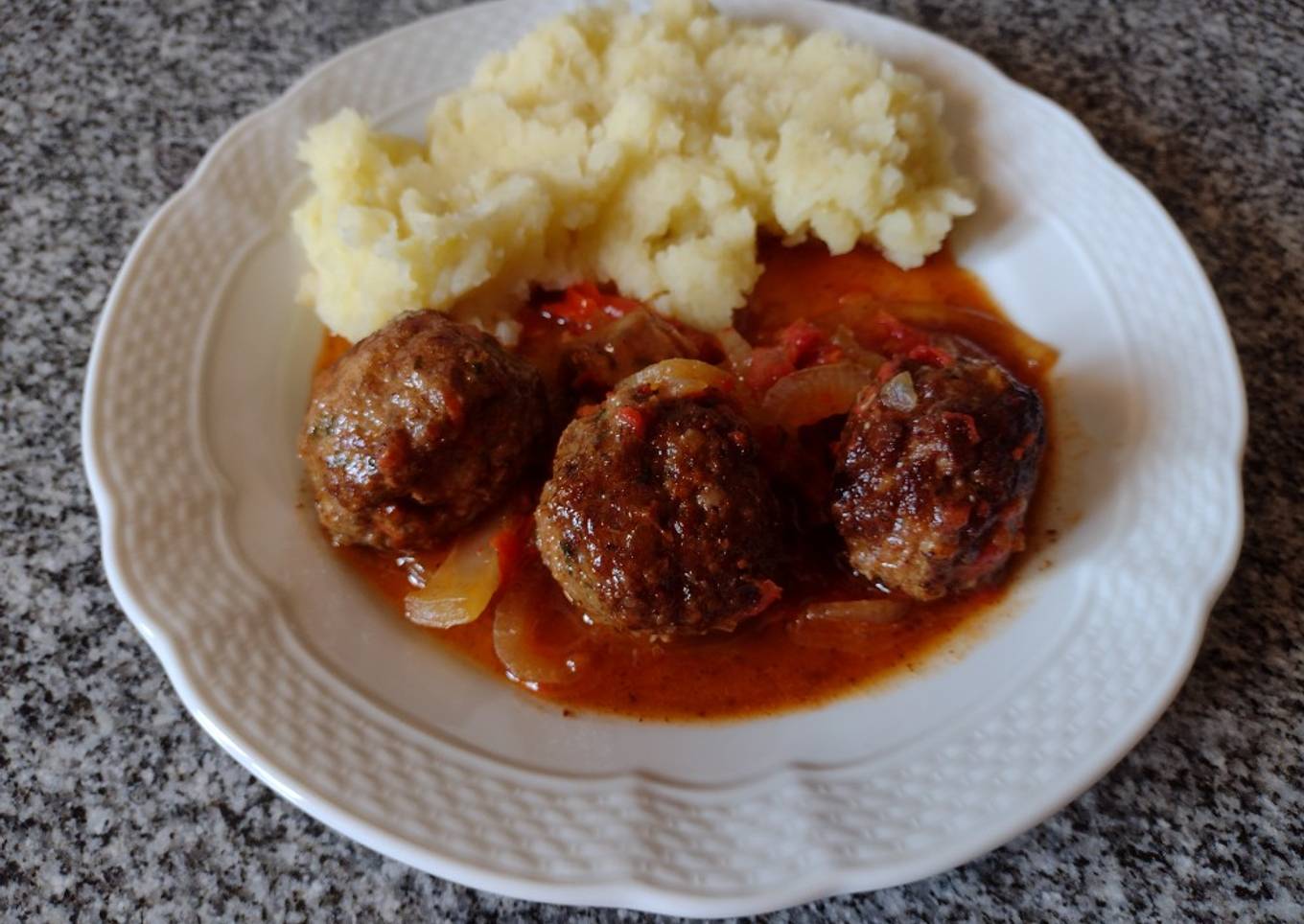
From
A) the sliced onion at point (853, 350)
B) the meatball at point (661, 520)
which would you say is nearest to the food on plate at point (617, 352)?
the sliced onion at point (853, 350)

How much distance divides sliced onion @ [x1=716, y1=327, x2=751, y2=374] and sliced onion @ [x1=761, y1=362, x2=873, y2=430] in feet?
0.92

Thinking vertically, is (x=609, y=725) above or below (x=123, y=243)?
below

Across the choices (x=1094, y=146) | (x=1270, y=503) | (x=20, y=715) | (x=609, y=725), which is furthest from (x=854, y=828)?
(x=1094, y=146)

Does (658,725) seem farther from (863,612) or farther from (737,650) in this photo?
(863,612)

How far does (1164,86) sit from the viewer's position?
506 centimetres

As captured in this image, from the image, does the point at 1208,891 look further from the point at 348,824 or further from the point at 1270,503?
the point at 348,824

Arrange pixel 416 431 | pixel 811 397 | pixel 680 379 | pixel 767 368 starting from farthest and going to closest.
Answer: pixel 767 368 < pixel 811 397 < pixel 680 379 < pixel 416 431

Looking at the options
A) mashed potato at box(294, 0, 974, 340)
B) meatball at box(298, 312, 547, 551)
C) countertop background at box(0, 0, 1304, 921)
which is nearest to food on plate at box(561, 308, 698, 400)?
mashed potato at box(294, 0, 974, 340)

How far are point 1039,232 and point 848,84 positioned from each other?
101 cm

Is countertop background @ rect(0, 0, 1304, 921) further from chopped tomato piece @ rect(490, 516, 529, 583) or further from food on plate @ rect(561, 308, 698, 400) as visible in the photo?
food on plate @ rect(561, 308, 698, 400)

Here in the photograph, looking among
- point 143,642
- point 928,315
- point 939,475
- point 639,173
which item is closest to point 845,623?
point 939,475

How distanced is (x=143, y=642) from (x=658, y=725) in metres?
1.82

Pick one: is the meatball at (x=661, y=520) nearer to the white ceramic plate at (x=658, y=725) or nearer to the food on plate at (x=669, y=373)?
the food on plate at (x=669, y=373)

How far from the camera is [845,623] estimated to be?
3447mm
